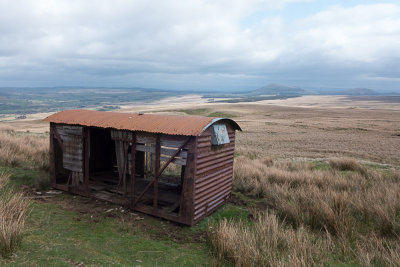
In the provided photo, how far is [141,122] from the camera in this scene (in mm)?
8391

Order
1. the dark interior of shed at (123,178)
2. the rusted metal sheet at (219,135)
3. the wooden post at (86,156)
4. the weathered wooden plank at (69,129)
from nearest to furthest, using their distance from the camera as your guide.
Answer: the rusted metal sheet at (219,135) → the dark interior of shed at (123,178) → the wooden post at (86,156) → the weathered wooden plank at (69,129)

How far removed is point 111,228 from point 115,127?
111 inches

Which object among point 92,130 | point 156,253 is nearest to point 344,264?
point 156,253

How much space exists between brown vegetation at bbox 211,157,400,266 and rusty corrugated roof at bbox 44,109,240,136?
2.63 m

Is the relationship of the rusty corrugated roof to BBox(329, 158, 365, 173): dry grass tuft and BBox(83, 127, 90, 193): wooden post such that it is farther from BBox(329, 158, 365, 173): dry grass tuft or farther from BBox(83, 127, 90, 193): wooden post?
BBox(329, 158, 365, 173): dry grass tuft

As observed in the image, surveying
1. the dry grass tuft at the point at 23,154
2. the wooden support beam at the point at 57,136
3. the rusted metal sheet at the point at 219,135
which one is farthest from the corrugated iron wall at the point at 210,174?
the dry grass tuft at the point at 23,154

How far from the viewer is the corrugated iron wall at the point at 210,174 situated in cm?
762

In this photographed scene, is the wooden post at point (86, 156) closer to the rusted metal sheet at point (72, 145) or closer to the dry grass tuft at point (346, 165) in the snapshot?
the rusted metal sheet at point (72, 145)

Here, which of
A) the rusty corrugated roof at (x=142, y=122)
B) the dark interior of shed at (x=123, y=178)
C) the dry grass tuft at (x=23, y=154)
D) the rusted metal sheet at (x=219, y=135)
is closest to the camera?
the rusty corrugated roof at (x=142, y=122)

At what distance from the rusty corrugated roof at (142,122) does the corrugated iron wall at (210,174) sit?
35 cm

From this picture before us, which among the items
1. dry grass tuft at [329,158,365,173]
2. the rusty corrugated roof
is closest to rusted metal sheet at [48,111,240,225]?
the rusty corrugated roof

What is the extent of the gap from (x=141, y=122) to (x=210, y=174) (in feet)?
8.33

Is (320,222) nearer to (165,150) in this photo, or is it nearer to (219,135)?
(219,135)

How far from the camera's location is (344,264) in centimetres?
548
